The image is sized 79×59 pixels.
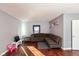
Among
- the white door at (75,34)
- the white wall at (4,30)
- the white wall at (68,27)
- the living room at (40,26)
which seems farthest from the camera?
the white wall at (68,27)

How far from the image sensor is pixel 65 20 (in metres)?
7.14

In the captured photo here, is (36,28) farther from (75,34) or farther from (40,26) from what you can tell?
(75,34)

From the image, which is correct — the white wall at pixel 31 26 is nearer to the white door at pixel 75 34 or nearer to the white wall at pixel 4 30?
the white wall at pixel 4 30

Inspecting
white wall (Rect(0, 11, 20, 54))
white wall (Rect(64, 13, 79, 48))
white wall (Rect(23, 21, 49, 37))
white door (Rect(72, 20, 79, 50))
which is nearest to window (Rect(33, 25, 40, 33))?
white wall (Rect(23, 21, 49, 37))

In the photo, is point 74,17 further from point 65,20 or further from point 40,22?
point 40,22

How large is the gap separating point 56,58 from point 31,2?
0.97 metres

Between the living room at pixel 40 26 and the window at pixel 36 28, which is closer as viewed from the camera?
the living room at pixel 40 26

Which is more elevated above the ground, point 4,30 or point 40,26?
point 40,26

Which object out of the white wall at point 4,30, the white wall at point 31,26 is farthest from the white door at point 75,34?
the white wall at point 31,26

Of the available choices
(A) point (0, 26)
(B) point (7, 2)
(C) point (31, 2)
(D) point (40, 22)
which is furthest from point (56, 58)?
(D) point (40, 22)

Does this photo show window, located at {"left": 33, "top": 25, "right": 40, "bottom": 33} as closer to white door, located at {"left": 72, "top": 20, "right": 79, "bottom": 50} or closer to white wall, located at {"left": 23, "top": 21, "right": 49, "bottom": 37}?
white wall, located at {"left": 23, "top": 21, "right": 49, "bottom": 37}

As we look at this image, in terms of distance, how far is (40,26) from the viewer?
43.5ft

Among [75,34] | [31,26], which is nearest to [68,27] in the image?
[75,34]

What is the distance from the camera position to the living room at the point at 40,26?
16.0 feet
